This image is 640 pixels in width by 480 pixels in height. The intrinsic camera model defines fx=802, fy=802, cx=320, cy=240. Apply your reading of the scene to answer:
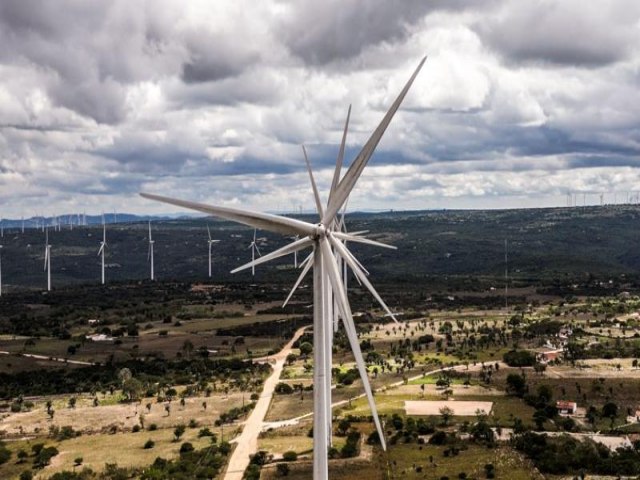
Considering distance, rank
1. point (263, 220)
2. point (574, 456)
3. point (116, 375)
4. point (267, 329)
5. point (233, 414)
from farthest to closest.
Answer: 1. point (267, 329)
2. point (116, 375)
3. point (233, 414)
4. point (574, 456)
5. point (263, 220)

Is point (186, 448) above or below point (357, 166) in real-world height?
below

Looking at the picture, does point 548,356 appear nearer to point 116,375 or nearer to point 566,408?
point 566,408

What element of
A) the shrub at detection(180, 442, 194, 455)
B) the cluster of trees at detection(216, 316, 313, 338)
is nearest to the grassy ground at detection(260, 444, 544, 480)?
the shrub at detection(180, 442, 194, 455)

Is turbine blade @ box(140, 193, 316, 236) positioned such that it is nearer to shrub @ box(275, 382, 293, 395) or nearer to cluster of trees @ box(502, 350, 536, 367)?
shrub @ box(275, 382, 293, 395)

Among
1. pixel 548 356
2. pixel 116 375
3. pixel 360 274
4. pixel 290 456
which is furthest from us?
pixel 548 356

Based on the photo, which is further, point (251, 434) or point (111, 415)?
point (111, 415)

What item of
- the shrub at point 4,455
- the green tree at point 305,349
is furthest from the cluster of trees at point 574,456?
the green tree at point 305,349

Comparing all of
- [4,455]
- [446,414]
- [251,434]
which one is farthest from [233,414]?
[4,455]

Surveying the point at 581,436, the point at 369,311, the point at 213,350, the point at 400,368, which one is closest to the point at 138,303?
the point at 369,311
